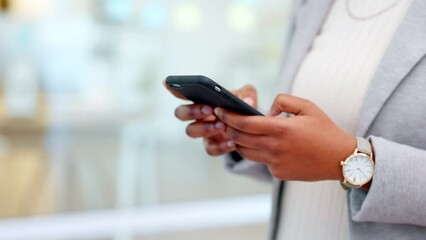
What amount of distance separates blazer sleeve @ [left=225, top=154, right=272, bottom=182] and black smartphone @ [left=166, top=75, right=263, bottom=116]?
0.28m

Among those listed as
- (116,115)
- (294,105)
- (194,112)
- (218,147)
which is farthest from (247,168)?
(116,115)

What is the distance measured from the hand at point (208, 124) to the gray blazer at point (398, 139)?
0.24m

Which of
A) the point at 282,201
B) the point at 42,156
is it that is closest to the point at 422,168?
the point at 282,201

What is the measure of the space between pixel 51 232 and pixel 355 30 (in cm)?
168

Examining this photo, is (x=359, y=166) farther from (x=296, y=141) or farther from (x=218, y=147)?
(x=218, y=147)

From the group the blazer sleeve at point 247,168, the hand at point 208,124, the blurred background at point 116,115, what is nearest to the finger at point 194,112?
the hand at point 208,124

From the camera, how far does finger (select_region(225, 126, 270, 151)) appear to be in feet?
2.13

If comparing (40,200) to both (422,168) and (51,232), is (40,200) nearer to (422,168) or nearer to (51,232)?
(51,232)

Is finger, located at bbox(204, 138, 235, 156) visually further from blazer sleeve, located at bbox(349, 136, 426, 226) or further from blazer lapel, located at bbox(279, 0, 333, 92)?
blazer sleeve, located at bbox(349, 136, 426, 226)

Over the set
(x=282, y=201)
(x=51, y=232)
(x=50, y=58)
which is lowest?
(x=51, y=232)

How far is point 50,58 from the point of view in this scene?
206 cm

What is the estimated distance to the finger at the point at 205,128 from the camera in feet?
2.74

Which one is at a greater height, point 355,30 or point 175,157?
point 355,30

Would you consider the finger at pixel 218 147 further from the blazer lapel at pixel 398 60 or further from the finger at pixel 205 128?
the blazer lapel at pixel 398 60
